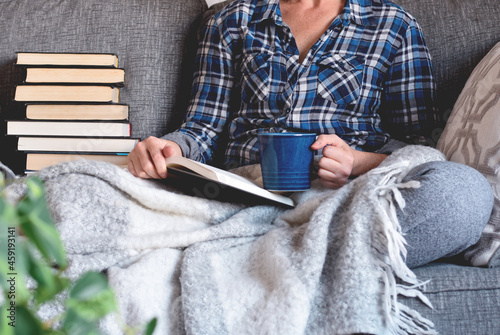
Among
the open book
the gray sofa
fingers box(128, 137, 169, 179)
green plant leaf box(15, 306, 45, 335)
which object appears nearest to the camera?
green plant leaf box(15, 306, 45, 335)

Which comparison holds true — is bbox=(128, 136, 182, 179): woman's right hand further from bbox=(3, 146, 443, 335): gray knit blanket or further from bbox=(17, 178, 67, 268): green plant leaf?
bbox=(17, 178, 67, 268): green plant leaf

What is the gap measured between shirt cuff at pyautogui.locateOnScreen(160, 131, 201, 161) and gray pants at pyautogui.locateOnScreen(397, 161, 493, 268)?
1.91 feet

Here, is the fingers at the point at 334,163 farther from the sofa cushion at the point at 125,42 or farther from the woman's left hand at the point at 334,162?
the sofa cushion at the point at 125,42

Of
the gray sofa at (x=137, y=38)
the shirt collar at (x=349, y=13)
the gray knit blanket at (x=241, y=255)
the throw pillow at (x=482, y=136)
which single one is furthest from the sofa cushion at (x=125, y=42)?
the throw pillow at (x=482, y=136)

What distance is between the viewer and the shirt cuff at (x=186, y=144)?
3.78 feet

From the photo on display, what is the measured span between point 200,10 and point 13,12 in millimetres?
552

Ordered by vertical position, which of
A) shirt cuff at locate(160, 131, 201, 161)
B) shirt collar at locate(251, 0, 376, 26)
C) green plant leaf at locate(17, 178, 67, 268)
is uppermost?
shirt collar at locate(251, 0, 376, 26)

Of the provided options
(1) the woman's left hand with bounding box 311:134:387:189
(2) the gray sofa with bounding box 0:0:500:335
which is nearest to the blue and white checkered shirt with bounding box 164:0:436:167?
(2) the gray sofa with bounding box 0:0:500:335

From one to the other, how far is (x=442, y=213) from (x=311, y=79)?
589 millimetres

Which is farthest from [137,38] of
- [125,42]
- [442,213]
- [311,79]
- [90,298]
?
[90,298]

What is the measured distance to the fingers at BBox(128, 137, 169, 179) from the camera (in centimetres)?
93

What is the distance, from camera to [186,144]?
46.5 inches

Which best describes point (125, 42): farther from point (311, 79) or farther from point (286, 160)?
point (286, 160)

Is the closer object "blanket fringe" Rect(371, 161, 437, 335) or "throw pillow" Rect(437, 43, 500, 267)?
"blanket fringe" Rect(371, 161, 437, 335)
